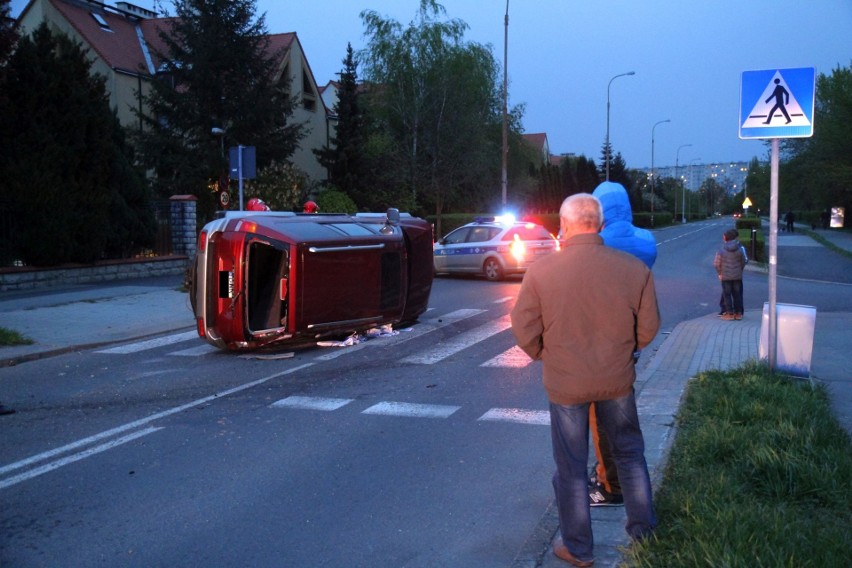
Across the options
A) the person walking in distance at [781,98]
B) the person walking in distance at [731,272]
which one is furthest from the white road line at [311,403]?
the person walking in distance at [731,272]

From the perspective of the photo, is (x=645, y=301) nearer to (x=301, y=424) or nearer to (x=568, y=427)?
(x=568, y=427)

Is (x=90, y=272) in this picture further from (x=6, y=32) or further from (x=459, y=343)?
(x=459, y=343)

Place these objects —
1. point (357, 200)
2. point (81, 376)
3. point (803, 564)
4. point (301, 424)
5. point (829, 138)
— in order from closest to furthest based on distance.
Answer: point (803, 564)
point (301, 424)
point (81, 376)
point (357, 200)
point (829, 138)

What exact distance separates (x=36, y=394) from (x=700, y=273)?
20.2 m

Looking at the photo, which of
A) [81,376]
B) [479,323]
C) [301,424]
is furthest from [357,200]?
[301,424]

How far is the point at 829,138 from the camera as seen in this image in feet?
169

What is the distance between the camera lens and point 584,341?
3.78 m

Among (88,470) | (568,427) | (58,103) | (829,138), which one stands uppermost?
(829,138)

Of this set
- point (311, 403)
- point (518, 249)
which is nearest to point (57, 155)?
point (518, 249)

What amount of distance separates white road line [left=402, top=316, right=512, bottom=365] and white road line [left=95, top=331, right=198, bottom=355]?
384cm

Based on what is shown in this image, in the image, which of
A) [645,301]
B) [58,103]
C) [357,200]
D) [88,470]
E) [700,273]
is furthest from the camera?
[357,200]

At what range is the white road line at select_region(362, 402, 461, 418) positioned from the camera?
294 inches

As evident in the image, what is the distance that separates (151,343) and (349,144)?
91.6 ft

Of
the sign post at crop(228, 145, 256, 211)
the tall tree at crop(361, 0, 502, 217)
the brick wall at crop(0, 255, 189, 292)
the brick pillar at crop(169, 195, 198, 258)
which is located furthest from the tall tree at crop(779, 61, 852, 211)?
the sign post at crop(228, 145, 256, 211)
